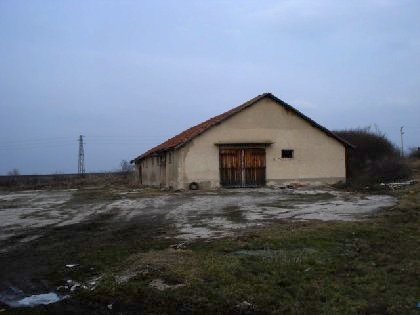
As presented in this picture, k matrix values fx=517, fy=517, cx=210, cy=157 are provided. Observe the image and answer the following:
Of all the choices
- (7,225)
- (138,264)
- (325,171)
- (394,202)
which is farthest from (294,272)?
(325,171)

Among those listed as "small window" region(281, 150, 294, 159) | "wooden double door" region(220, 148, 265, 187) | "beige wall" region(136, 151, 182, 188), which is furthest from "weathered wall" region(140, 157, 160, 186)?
"small window" region(281, 150, 294, 159)

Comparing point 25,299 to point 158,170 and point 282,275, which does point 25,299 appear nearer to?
point 282,275

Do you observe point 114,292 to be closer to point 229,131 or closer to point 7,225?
point 7,225

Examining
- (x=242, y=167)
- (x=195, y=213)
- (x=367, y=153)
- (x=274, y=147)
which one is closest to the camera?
(x=195, y=213)

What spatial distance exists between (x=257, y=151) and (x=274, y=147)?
38.1 inches

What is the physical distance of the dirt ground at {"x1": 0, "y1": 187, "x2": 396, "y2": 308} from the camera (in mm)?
7348

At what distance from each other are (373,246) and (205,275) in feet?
11.6

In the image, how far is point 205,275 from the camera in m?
6.91

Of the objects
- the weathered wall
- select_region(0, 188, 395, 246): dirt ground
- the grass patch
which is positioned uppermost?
the weathered wall

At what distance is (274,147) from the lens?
27000 mm

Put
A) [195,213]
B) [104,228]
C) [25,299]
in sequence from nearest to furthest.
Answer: [25,299] < [104,228] < [195,213]

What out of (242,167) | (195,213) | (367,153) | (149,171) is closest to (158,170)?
(149,171)

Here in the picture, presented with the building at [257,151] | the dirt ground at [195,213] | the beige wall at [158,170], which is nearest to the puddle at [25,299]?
the dirt ground at [195,213]

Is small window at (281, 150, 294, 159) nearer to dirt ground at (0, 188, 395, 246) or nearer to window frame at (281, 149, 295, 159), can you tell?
window frame at (281, 149, 295, 159)
